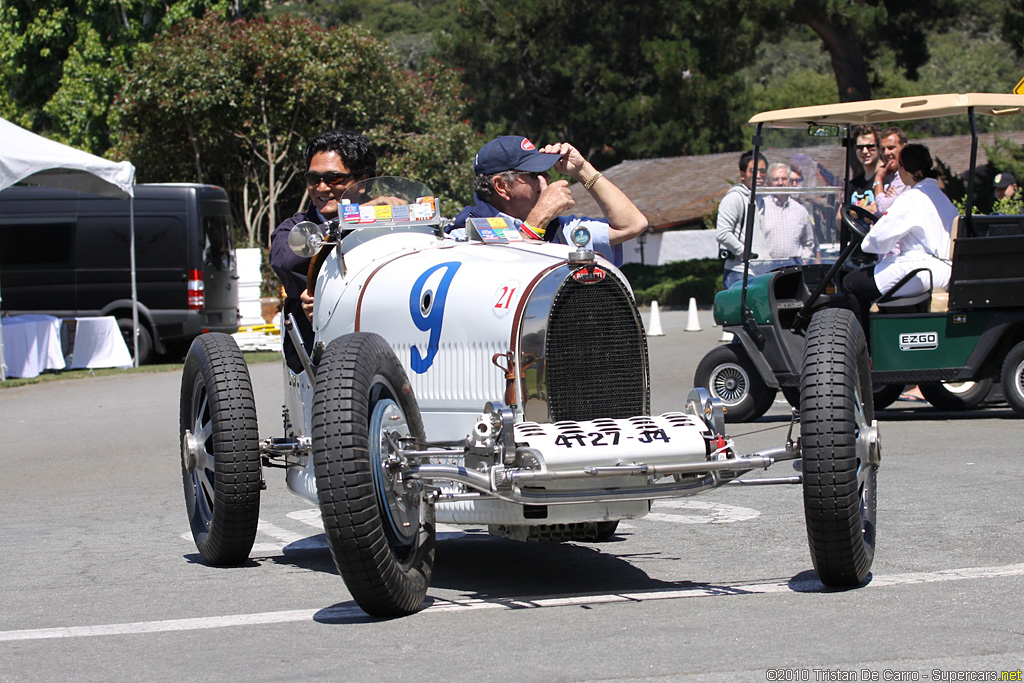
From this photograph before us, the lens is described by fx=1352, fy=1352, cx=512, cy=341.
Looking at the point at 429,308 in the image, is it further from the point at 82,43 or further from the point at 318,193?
the point at 82,43

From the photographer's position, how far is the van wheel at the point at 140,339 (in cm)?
2055

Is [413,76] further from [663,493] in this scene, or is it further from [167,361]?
[663,493]

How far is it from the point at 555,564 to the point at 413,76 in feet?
93.3

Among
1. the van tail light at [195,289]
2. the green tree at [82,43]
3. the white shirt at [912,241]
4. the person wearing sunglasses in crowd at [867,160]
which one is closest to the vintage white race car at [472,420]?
the white shirt at [912,241]

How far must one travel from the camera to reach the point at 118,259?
20.7 meters

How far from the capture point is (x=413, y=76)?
3312cm

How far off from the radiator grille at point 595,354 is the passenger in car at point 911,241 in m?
5.68

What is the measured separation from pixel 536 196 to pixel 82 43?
1317 inches

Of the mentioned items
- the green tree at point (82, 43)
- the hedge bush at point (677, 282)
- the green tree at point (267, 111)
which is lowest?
the hedge bush at point (677, 282)

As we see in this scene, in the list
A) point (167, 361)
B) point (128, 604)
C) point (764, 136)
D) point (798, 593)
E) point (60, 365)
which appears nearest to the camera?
point (798, 593)

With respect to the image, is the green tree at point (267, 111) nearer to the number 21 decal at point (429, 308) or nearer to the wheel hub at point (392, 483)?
the number 21 decal at point (429, 308)

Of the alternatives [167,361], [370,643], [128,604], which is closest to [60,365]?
[167,361]

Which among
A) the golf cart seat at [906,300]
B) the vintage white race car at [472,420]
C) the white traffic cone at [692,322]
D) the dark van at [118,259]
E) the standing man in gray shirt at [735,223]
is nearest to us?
the vintage white race car at [472,420]

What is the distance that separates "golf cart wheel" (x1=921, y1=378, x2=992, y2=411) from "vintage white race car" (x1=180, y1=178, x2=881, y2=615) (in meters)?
6.64
